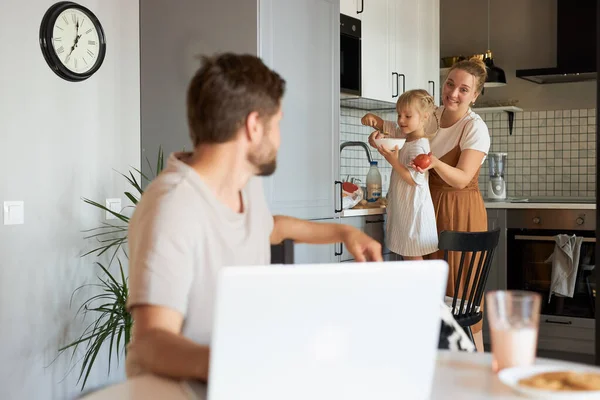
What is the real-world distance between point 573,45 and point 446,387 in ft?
13.9

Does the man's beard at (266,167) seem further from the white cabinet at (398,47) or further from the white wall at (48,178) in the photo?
the white cabinet at (398,47)

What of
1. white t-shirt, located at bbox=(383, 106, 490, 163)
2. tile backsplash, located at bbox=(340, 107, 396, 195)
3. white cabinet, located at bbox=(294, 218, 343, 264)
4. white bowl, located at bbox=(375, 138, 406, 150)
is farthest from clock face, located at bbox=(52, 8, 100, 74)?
tile backsplash, located at bbox=(340, 107, 396, 195)

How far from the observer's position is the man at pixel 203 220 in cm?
122

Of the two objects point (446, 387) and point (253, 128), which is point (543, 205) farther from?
point (446, 387)

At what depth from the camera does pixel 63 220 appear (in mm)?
2936

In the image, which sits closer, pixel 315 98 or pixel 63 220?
pixel 63 220

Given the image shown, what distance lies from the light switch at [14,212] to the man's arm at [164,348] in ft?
5.16

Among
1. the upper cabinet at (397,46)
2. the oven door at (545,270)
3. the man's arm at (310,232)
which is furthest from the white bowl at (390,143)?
the man's arm at (310,232)

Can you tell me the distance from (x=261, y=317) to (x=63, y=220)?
2.23 m

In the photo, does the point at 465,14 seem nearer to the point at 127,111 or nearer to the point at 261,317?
the point at 127,111

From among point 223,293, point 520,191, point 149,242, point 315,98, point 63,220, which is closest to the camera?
point 223,293

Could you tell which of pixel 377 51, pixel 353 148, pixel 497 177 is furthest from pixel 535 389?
pixel 497 177

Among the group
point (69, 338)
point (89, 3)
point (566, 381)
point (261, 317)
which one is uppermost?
point (89, 3)

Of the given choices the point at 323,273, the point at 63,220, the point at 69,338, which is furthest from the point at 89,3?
the point at 323,273
